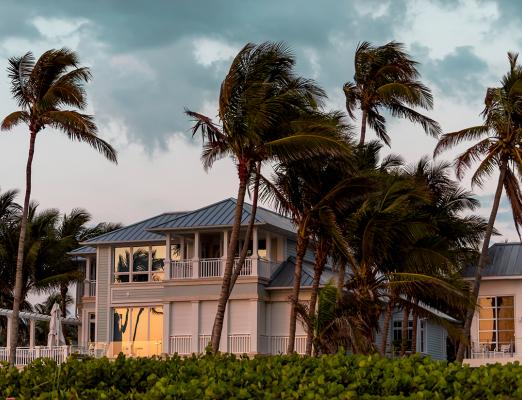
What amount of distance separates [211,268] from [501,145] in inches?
511

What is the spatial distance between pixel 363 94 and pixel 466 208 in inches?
279

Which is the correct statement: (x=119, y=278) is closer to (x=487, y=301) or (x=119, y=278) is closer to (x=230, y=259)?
(x=487, y=301)

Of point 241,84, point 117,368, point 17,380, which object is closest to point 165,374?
point 117,368

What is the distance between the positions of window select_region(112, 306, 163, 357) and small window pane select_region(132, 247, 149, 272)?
1.81 metres

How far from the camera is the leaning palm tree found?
107ft

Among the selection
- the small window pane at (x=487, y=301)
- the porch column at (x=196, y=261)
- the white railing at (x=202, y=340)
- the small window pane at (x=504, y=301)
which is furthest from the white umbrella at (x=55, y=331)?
the small window pane at (x=504, y=301)

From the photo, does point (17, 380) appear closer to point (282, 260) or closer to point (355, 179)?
point (355, 179)

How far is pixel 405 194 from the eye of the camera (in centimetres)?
3017

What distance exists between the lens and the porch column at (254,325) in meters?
38.7

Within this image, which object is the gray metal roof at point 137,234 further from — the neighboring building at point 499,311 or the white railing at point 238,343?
the neighboring building at point 499,311

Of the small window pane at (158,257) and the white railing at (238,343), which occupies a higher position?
the small window pane at (158,257)

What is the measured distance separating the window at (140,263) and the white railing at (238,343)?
5553mm

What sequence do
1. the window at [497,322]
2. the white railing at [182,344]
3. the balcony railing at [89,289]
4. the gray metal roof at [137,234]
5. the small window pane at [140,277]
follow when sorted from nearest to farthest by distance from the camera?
the window at [497,322] → the white railing at [182,344] → the gray metal roof at [137,234] → the small window pane at [140,277] → the balcony railing at [89,289]

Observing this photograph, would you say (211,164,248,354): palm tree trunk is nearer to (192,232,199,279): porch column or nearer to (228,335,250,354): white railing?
(228,335,250,354): white railing
